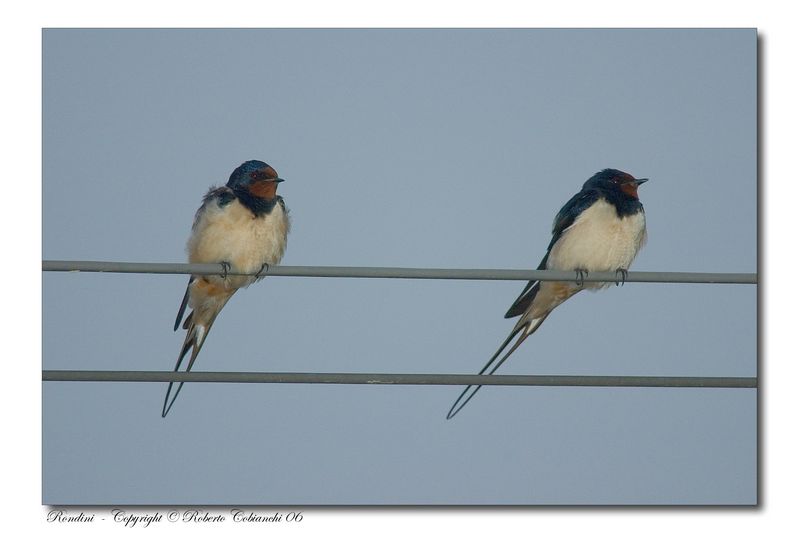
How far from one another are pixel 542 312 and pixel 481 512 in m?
0.96

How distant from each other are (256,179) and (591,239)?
4.07 ft

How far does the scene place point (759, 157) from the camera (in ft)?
11.6

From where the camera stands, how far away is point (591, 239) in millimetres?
3949

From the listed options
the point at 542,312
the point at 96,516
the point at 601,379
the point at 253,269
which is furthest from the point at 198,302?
the point at 601,379

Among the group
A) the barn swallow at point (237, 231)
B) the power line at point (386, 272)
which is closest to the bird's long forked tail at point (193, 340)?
the barn swallow at point (237, 231)

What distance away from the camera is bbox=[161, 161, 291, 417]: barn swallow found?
3803 millimetres

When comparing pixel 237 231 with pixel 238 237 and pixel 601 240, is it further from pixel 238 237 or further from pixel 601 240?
pixel 601 240

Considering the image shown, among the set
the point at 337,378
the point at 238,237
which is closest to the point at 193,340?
the point at 238,237

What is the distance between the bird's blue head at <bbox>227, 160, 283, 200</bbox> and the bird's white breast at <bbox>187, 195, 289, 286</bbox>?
Result: 0.07m

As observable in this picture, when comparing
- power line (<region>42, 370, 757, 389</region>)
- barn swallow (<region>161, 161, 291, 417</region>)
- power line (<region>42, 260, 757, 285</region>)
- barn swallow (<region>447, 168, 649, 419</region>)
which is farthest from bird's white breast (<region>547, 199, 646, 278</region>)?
power line (<region>42, 370, 757, 389</region>)

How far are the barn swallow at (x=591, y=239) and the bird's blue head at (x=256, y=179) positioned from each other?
0.97 m

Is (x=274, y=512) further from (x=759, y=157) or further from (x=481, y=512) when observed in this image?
(x=759, y=157)

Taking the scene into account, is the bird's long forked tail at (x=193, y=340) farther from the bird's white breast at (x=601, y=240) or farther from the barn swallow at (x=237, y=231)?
the bird's white breast at (x=601, y=240)

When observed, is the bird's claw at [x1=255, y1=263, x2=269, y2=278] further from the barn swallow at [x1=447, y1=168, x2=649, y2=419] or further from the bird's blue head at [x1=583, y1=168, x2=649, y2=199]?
the bird's blue head at [x1=583, y1=168, x2=649, y2=199]
